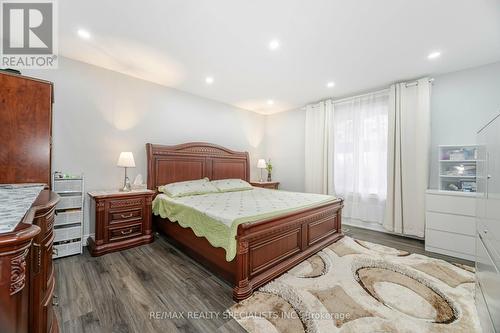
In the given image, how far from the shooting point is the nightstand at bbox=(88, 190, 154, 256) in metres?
2.71

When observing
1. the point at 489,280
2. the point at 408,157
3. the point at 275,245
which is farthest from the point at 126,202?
the point at 408,157

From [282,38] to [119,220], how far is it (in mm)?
3156

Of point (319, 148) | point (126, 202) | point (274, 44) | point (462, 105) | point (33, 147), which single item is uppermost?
point (274, 44)

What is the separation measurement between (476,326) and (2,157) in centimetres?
410

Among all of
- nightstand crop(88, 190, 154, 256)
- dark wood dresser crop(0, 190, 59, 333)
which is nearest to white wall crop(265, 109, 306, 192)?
nightstand crop(88, 190, 154, 256)

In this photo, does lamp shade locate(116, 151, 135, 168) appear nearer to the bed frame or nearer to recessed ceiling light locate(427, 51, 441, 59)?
the bed frame

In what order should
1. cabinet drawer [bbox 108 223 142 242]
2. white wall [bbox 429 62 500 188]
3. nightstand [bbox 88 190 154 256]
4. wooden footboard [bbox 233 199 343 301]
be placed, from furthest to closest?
white wall [bbox 429 62 500 188], cabinet drawer [bbox 108 223 142 242], nightstand [bbox 88 190 154 256], wooden footboard [bbox 233 199 343 301]

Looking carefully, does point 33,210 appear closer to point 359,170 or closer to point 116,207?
point 116,207

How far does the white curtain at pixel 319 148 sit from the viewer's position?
4453 mm

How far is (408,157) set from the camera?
3.46 metres

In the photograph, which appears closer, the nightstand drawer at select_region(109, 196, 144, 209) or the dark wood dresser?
the dark wood dresser

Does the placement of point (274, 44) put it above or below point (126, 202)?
above

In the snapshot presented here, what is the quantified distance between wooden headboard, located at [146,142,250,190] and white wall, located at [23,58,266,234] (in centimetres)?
21

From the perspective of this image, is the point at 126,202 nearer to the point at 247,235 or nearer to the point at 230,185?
the point at 230,185
